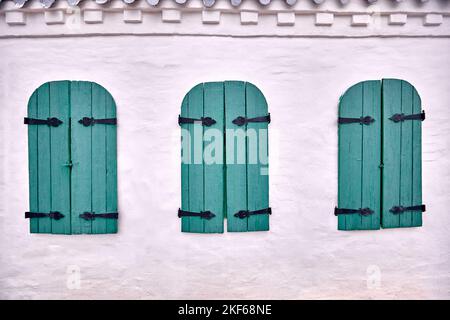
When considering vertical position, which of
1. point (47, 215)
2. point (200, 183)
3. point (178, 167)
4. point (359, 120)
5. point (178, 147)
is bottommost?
point (47, 215)

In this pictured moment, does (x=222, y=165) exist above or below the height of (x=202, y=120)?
below

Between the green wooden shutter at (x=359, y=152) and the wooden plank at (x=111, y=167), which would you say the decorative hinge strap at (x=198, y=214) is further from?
the green wooden shutter at (x=359, y=152)

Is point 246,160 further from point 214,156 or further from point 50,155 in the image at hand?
point 50,155

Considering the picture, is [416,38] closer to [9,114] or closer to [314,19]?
[314,19]

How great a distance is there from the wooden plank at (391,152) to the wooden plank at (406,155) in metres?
0.03

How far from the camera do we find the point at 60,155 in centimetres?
429

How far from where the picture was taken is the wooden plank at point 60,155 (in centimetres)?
427

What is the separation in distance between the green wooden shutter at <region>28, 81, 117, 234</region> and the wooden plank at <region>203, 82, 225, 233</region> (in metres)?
0.95

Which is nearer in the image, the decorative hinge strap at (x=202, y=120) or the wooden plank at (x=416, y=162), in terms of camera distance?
the decorative hinge strap at (x=202, y=120)

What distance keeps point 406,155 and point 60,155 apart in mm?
3599

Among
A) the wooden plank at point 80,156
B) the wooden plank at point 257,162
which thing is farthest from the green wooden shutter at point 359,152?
the wooden plank at point 80,156

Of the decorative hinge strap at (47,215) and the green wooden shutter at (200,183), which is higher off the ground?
the green wooden shutter at (200,183)

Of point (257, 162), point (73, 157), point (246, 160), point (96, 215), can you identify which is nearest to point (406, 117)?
point (257, 162)
